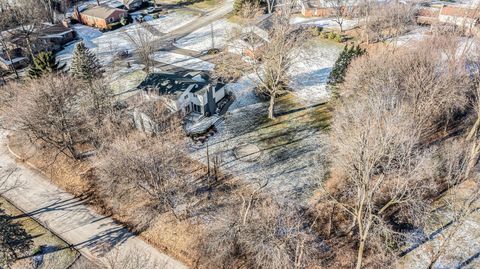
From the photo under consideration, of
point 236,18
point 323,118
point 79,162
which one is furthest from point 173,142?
point 236,18

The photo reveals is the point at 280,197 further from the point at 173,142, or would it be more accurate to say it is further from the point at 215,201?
the point at 173,142

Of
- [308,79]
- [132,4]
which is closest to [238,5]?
[132,4]

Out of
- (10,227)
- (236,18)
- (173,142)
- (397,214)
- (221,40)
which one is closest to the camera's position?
(10,227)

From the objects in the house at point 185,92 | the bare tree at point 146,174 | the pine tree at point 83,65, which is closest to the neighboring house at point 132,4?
the pine tree at point 83,65

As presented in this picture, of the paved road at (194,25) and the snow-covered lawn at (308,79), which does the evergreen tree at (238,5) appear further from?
the snow-covered lawn at (308,79)

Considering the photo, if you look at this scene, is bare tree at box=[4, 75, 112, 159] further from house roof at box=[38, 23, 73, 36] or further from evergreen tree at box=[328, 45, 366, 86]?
evergreen tree at box=[328, 45, 366, 86]
